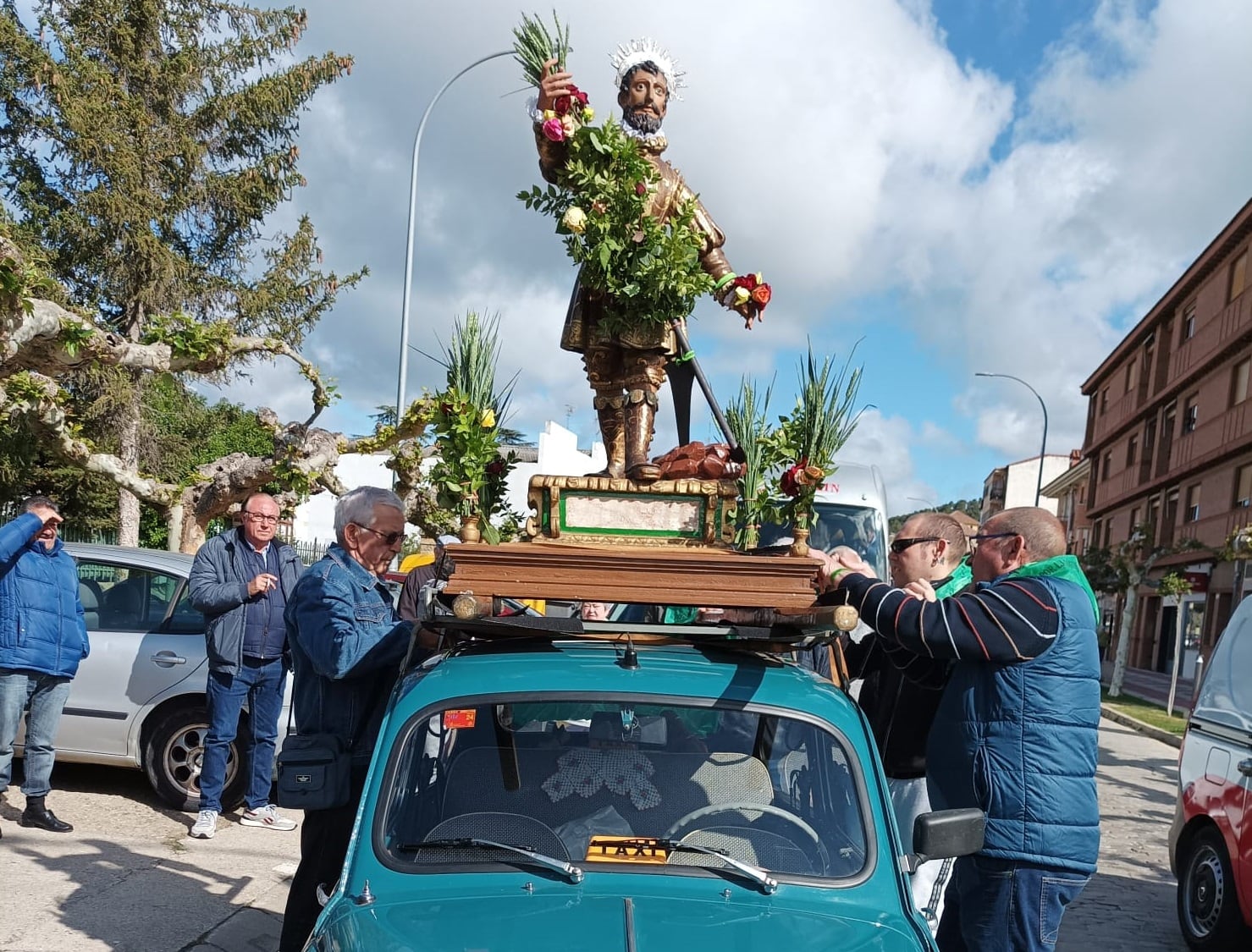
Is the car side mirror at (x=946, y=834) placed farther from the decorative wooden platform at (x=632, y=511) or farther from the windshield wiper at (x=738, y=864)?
the decorative wooden platform at (x=632, y=511)

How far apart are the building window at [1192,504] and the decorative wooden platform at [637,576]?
3853 centimetres

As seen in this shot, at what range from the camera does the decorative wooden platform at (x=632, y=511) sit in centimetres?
368

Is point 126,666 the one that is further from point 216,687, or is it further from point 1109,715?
point 1109,715

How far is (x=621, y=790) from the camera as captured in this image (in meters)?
2.91

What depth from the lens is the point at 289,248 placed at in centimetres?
2138

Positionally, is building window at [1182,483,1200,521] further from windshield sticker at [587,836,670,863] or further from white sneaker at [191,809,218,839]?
windshield sticker at [587,836,670,863]

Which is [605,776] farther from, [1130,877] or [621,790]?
[1130,877]

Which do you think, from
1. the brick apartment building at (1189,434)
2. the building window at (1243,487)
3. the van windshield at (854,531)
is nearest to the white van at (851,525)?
the van windshield at (854,531)

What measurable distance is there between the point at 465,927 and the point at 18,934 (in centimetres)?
328

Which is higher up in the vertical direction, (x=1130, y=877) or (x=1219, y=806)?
(x=1219, y=806)

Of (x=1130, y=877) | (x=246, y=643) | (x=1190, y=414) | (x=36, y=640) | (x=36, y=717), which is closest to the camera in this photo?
(x=36, y=640)

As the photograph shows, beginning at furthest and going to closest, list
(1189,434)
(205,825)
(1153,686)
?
(1189,434)
(1153,686)
(205,825)

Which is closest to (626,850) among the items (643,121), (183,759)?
(643,121)

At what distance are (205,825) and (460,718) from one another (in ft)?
13.4
